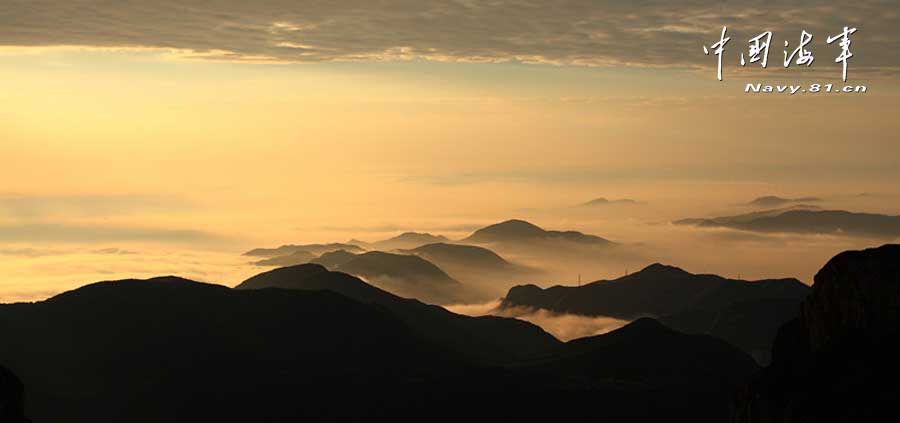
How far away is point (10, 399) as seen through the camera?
15112 centimetres

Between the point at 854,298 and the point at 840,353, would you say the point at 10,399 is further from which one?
the point at 854,298

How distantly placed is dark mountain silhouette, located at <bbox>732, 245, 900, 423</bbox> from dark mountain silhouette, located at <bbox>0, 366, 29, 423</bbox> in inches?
3282

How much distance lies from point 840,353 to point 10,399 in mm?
95967

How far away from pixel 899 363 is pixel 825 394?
8772 millimetres

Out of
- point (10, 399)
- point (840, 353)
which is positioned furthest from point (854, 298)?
point (10, 399)

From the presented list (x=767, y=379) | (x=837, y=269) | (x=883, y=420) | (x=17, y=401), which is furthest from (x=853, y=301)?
(x=17, y=401)

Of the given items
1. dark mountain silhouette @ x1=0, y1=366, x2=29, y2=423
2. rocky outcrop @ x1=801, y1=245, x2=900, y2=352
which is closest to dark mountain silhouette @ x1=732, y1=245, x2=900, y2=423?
rocky outcrop @ x1=801, y1=245, x2=900, y2=352

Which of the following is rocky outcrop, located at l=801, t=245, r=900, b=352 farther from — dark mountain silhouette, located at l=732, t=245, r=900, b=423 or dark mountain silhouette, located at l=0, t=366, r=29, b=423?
dark mountain silhouette, located at l=0, t=366, r=29, b=423

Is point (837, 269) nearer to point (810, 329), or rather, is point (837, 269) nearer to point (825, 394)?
point (810, 329)

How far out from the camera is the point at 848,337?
6722 inches

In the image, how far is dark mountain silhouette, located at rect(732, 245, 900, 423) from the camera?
151 metres

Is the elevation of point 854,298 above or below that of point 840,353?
above

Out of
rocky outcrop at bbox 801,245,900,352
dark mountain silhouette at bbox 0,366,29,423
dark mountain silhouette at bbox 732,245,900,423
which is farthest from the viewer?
rocky outcrop at bbox 801,245,900,352

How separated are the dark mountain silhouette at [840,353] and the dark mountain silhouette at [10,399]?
8336cm
